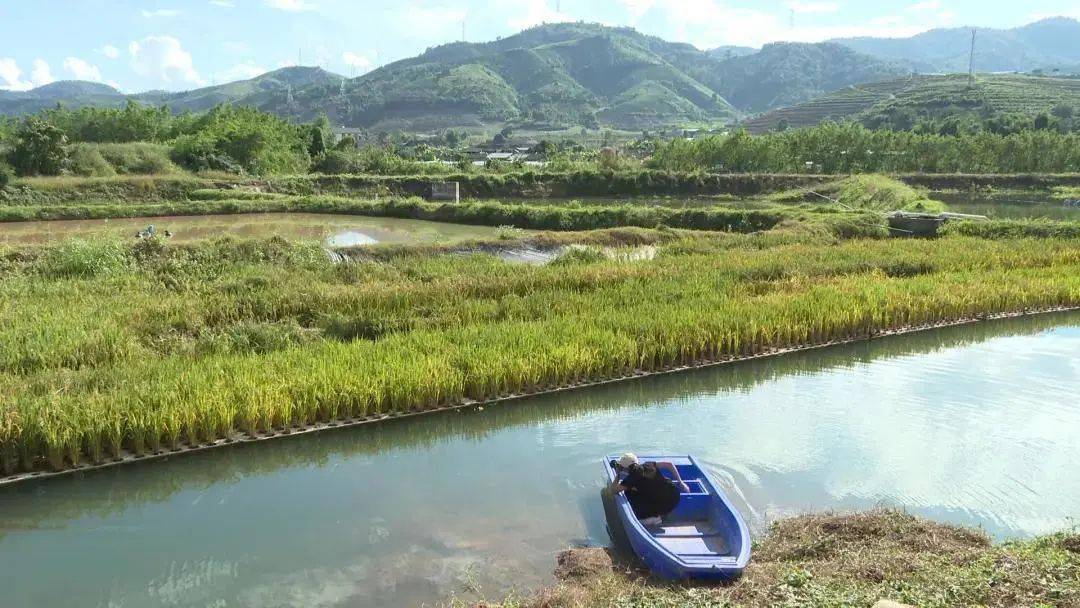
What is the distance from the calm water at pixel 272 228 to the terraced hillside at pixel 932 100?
65.3 meters

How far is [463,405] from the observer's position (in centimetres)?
959

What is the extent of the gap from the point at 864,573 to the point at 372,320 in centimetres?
843

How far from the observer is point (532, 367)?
10000 millimetres

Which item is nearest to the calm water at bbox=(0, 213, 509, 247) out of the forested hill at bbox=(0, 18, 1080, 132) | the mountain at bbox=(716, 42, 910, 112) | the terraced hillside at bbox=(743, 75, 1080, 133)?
the terraced hillside at bbox=(743, 75, 1080, 133)

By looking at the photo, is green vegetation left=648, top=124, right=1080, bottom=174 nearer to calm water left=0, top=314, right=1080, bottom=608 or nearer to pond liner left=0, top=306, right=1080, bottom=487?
pond liner left=0, top=306, right=1080, bottom=487

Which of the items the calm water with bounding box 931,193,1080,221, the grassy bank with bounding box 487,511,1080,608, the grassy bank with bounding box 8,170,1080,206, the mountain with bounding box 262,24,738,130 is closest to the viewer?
the grassy bank with bounding box 487,511,1080,608

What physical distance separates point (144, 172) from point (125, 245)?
22.7m

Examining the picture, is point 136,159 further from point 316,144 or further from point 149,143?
point 316,144

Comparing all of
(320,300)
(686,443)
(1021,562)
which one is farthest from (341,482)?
(1021,562)

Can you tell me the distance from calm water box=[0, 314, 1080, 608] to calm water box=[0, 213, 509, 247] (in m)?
13.0

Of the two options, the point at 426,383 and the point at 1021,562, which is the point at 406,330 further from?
the point at 1021,562

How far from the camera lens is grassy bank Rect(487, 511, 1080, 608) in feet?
15.0

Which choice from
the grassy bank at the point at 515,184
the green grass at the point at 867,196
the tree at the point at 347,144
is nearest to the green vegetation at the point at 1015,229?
the green grass at the point at 867,196

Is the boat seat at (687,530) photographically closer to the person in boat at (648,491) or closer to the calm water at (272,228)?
the person in boat at (648,491)
